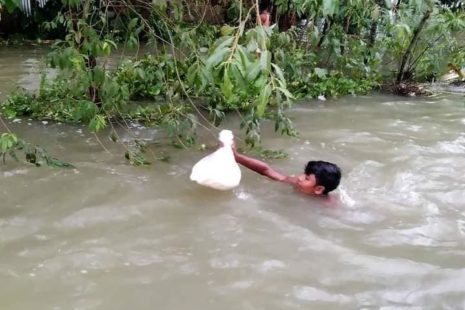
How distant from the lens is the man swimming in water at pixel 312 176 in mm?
3959

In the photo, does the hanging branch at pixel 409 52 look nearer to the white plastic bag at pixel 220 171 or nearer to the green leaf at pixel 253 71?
the white plastic bag at pixel 220 171

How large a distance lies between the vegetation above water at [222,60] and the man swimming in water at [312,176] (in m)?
0.18

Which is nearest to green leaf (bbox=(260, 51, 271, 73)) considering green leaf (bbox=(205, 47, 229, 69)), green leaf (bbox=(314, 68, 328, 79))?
green leaf (bbox=(205, 47, 229, 69))

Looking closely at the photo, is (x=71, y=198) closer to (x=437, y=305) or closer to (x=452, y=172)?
(x=437, y=305)

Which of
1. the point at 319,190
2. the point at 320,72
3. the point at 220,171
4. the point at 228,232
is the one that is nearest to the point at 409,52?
the point at 320,72

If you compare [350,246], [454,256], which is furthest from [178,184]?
[454,256]

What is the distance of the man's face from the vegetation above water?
1.29 feet

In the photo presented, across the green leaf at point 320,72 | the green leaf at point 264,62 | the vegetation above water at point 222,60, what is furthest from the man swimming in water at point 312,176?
the green leaf at point 320,72

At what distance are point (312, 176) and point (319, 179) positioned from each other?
0.06 meters

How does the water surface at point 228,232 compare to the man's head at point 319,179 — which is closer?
the water surface at point 228,232

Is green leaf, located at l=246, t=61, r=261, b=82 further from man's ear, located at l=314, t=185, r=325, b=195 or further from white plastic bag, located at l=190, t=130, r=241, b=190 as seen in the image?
man's ear, located at l=314, t=185, r=325, b=195

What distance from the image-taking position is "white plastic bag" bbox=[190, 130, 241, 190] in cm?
374

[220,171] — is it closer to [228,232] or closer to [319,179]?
[228,232]

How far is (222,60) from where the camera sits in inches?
85.6
